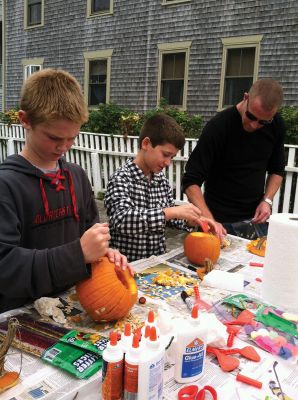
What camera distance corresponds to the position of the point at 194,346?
97 centimetres

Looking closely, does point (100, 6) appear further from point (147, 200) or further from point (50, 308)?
point (50, 308)

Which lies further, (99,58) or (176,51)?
(99,58)

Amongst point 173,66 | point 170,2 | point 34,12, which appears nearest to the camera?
point 170,2

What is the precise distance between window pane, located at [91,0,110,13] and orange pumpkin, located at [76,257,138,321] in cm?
1139

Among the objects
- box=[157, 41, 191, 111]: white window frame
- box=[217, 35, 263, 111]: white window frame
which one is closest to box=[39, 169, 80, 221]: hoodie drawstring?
box=[217, 35, 263, 111]: white window frame

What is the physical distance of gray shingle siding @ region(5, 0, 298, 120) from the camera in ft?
25.9

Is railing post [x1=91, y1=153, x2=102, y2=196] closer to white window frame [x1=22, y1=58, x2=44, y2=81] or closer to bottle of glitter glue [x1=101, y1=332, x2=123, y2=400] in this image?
white window frame [x1=22, y1=58, x2=44, y2=81]

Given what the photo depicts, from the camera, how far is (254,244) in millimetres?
2287

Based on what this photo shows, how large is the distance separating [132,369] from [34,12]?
14987mm

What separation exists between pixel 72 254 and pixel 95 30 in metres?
11.5

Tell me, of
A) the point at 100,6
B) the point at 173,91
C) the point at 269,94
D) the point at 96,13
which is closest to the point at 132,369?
the point at 269,94

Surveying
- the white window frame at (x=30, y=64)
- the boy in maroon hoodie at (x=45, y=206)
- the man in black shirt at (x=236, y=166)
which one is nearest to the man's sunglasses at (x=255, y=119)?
the man in black shirt at (x=236, y=166)

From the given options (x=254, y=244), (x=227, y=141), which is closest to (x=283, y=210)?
(x=227, y=141)

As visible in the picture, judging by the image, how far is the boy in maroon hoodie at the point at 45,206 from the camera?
122cm
